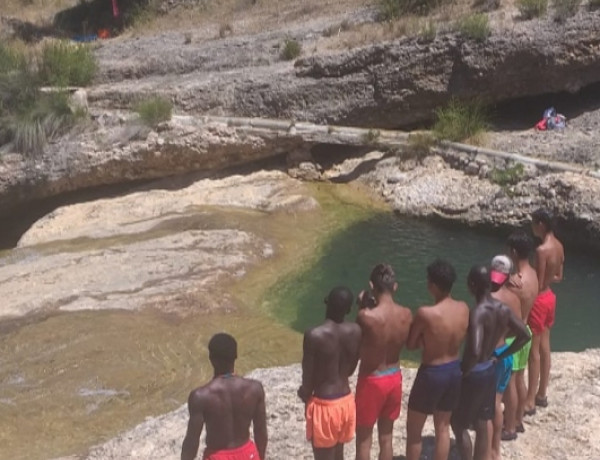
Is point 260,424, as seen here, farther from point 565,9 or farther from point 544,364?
point 565,9

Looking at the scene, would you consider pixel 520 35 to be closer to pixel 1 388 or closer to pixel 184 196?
pixel 184 196

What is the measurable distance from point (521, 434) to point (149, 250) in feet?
23.4

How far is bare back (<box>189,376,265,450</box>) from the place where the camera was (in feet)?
14.8

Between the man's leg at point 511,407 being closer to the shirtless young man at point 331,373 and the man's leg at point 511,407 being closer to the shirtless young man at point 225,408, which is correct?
the shirtless young man at point 331,373

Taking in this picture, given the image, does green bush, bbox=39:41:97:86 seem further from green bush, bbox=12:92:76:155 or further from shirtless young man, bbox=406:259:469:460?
shirtless young man, bbox=406:259:469:460

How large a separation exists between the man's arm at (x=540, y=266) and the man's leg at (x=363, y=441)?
183 cm

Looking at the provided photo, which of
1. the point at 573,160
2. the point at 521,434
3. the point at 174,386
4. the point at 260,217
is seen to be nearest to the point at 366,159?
the point at 260,217

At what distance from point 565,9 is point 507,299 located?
11.1 m

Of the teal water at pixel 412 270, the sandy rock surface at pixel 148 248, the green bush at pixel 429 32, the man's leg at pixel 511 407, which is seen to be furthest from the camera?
the green bush at pixel 429 32

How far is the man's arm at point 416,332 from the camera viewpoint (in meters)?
5.12

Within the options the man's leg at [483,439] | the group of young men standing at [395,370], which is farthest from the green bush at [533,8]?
the man's leg at [483,439]

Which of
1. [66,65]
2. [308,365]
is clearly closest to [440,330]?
[308,365]

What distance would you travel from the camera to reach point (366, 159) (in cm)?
1577

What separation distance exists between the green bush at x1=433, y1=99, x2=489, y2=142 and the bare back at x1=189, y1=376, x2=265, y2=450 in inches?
428
